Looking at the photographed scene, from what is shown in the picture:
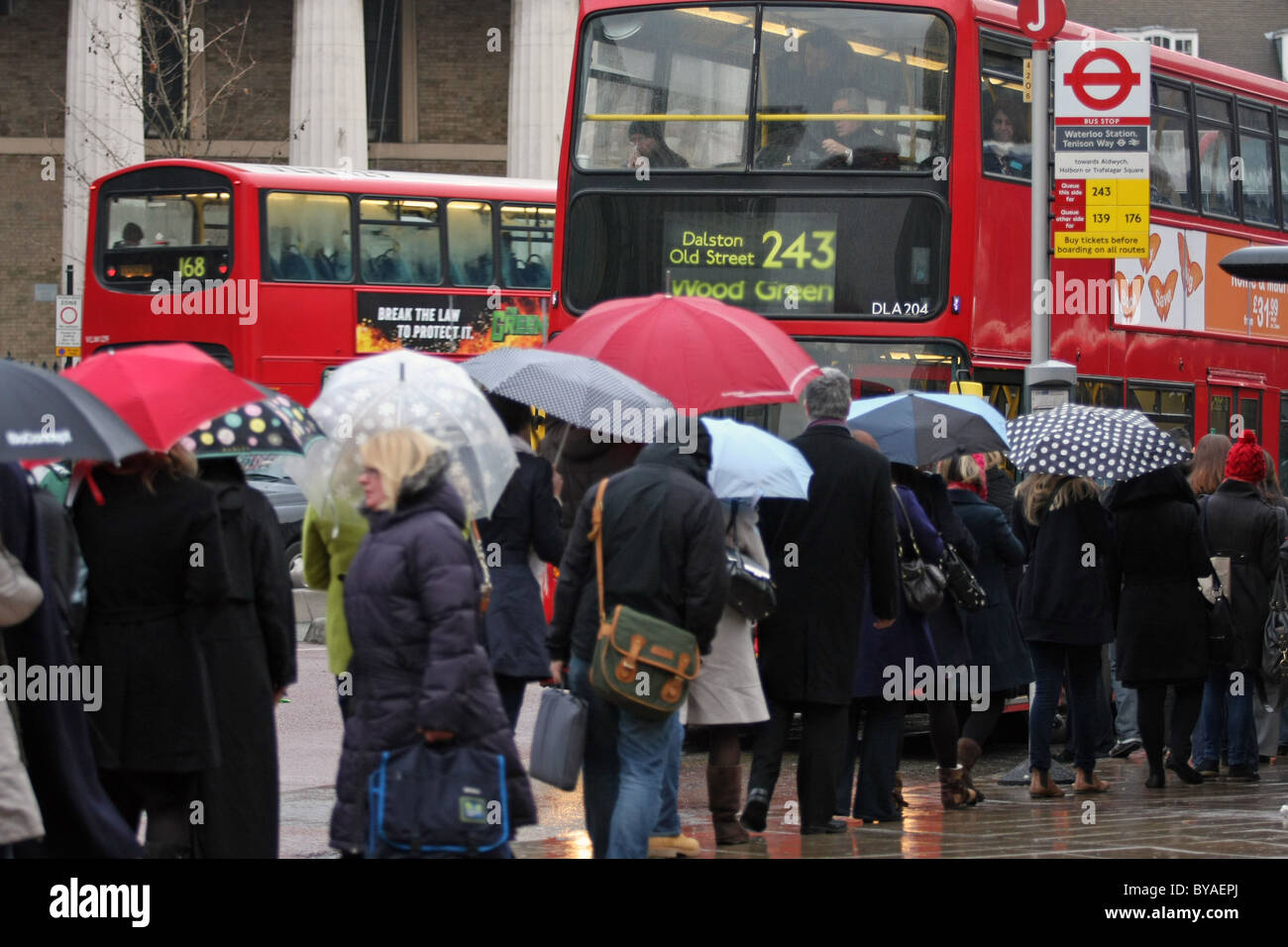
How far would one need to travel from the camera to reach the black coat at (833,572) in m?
8.66

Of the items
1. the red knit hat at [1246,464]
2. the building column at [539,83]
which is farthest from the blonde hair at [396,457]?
the building column at [539,83]

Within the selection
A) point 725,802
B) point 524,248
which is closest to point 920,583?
point 725,802

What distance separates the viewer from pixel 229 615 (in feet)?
22.9

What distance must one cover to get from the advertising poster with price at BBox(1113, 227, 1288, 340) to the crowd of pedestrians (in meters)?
4.30

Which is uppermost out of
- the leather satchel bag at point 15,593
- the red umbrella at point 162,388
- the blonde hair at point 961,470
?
the red umbrella at point 162,388

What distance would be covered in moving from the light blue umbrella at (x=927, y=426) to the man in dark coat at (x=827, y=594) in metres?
1.10

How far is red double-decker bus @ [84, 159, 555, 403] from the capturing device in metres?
25.2

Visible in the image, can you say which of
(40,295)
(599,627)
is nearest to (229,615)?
(599,627)

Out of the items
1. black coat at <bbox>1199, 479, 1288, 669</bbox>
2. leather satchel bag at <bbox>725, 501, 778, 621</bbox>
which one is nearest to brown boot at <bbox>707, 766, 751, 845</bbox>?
leather satchel bag at <bbox>725, 501, 778, 621</bbox>

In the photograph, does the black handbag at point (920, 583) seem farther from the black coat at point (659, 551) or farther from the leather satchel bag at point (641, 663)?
the leather satchel bag at point (641, 663)

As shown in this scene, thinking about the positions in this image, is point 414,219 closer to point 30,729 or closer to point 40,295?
point 30,729

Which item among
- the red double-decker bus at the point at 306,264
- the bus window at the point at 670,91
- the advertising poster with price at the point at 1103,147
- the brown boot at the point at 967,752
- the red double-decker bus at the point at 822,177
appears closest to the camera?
the brown boot at the point at 967,752

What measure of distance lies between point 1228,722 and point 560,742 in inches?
238

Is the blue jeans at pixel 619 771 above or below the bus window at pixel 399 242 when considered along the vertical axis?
below
